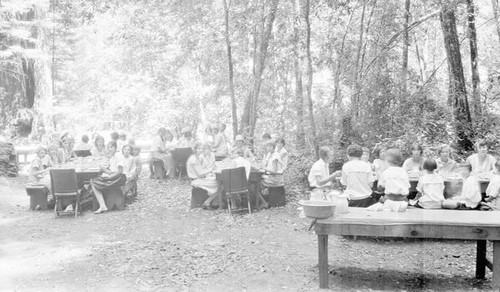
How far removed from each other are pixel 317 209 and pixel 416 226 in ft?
3.32

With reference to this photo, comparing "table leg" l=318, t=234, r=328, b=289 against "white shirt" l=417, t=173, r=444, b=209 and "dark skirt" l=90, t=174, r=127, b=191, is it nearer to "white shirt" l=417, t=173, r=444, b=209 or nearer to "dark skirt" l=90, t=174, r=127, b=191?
"white shirt" l=417, t=173, r=444, b=209

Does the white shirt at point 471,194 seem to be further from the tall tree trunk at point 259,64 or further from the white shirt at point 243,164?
the tall tree trunk at point 259,64

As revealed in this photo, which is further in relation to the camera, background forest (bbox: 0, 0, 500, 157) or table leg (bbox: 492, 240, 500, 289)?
background forest (bbox: 0, 0, 500, 157)

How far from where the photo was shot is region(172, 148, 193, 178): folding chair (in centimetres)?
1249

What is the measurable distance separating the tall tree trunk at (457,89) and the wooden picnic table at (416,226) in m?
5.93

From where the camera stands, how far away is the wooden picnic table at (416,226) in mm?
4902

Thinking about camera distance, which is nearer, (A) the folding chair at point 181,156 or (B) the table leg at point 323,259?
(B) the table leg at point 323,259

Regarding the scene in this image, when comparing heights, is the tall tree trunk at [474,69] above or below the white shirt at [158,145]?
→ above

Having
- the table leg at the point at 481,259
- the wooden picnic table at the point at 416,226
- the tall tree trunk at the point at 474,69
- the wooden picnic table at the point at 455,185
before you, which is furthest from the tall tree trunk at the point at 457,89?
the wooden picnic table at the point at 416,226

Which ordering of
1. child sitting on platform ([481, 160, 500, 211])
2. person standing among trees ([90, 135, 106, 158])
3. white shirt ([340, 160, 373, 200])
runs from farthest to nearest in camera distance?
1. person standing among trees ([90, 135, 106, 158])
2. white shirt ([340, 160, 373, 200])
3. child sitting on platform ([481, 160, 500, 211])

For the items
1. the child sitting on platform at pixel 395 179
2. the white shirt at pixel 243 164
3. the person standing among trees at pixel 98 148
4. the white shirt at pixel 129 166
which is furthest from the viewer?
the person standing among trees at pixel 98 148

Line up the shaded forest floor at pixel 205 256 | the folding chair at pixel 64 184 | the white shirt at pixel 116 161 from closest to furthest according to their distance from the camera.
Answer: the shaded forest floor at pixel 205 256 < the folding chair at pixel 64 184 < the white shirt at pixel 116 161

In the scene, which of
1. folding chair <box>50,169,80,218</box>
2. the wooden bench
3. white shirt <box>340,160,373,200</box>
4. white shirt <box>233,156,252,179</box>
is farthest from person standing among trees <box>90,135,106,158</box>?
white shirt <box>340,160,373,200</box>

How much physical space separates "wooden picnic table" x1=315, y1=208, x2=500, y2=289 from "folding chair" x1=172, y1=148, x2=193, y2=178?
7.66 m
